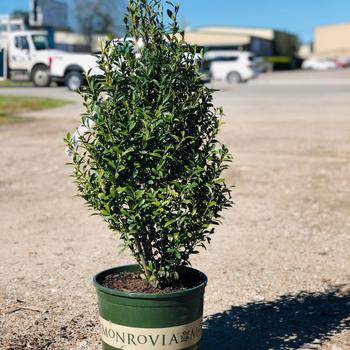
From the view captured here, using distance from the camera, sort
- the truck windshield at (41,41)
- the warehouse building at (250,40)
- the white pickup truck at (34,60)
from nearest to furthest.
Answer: the white pickup truck at (34,60)
the truck windshield at (41,41)
the warehouse building at (250,40)

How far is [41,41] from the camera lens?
102 feet

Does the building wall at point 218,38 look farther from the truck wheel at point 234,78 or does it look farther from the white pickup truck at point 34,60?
the white pickup truck at point 34,60

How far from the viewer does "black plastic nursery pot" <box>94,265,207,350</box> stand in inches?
129

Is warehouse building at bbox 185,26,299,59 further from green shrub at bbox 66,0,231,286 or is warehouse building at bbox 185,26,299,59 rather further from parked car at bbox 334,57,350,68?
green shrub at bbox 66,0,231,286

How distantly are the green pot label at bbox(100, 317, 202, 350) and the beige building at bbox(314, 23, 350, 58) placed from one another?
12173 centimetres

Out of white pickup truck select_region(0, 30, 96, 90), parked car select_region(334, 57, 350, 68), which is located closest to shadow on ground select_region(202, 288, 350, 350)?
white pickup truck select_region(0, 30, 96, 90)

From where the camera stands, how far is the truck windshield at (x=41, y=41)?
3077 cm

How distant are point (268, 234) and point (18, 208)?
2.94 meters

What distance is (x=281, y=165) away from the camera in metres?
11.1

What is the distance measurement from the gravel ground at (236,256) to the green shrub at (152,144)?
0.99 m

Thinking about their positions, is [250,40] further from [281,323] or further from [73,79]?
[281,323]

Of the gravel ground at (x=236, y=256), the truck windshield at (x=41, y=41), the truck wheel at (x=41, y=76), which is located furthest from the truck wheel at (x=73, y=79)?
the gravel ground at (x=236, y=256)

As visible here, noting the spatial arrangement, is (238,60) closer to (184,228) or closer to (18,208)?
(18,208)

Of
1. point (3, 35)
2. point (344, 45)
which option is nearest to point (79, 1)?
point (3, 35)
